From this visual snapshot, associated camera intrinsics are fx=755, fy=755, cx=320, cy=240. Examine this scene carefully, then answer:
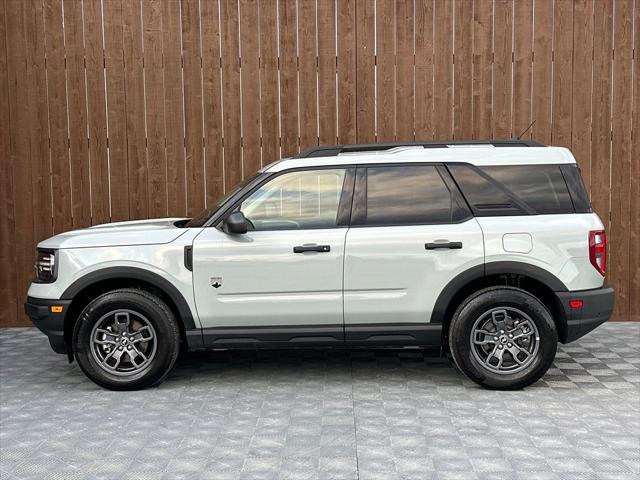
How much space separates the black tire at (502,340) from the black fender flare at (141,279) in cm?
211

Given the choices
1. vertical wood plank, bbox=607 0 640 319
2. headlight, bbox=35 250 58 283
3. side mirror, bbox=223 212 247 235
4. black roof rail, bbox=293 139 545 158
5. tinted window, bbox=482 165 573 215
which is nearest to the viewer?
side mirror, bbox=223 212 247 235

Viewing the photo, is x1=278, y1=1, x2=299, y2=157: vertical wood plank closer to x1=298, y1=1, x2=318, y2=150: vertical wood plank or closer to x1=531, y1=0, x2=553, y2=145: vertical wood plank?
x1=298, y1=1, x2=318, y2=150: vertical wood plank

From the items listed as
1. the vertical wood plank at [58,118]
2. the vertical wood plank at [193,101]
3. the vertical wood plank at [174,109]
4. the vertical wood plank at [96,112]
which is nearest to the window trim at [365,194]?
the vertical wood plank at [193,101]

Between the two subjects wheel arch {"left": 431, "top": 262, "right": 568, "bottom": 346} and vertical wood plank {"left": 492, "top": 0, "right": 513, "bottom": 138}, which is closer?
wheel arch {"left": 431, "top": 262, "right": 568, "bottom": 346}

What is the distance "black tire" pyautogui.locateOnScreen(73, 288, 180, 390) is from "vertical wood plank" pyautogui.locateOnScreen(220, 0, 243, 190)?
9.98ft

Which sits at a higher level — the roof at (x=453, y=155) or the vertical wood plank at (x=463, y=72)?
the vertical wood plank at (x=463, y=72)

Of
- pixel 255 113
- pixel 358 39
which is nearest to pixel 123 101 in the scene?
pixel 255 113

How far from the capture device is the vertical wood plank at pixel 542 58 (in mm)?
8594

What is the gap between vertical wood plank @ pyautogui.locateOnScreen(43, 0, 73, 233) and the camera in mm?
8648

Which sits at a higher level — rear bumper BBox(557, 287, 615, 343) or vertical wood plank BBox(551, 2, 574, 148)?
vertical wood plank BBox(551, 2, 574, 148)

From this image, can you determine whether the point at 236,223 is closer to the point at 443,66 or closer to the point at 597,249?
the point at 597,249

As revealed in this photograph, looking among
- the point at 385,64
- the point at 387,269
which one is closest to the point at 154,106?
the point at 385,64

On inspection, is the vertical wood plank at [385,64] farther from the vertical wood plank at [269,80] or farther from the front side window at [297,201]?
the front side window at [297,201]

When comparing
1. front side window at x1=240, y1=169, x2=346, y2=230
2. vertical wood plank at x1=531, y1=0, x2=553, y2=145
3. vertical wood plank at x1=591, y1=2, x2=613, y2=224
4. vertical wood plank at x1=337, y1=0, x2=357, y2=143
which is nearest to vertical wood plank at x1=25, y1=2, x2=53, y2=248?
vertical wood plank at x1=337, y1=0, x2=357, y2=143
